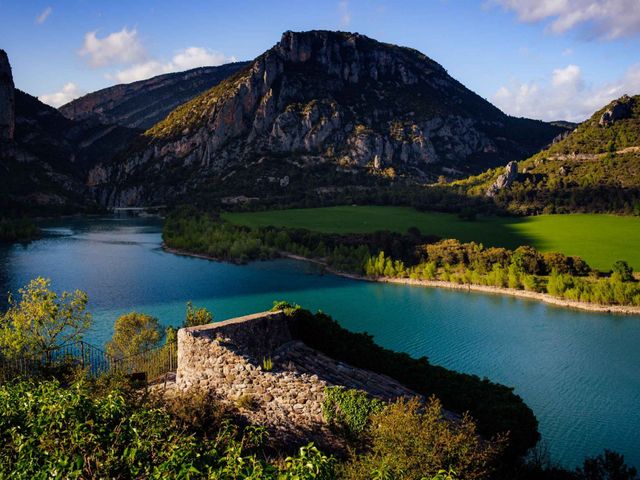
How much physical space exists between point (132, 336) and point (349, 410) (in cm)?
2201

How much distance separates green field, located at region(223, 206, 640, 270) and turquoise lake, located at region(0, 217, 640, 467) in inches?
Result: 875

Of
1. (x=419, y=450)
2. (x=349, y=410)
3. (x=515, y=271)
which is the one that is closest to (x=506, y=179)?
(x=515, y=271)

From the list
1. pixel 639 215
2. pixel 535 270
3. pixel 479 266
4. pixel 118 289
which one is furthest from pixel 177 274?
pixel 639 215

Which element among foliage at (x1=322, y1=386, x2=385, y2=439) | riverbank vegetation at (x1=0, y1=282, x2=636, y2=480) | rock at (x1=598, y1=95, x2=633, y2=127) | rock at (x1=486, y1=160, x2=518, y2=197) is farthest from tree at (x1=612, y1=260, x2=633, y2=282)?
rock at (x1=598, y1=95, x2=633, y2=127)

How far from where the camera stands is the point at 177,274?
263 ft

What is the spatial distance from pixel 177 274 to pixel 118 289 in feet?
42.2

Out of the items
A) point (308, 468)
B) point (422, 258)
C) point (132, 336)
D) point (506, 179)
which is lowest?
point (132, 336)

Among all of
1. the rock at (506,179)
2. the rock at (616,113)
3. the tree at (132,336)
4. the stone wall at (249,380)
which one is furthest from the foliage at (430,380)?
the rock at (616,113)

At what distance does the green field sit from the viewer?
8323 centimetres

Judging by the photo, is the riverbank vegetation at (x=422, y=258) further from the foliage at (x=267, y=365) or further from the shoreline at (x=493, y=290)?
the foliage at (x=267, y=365)

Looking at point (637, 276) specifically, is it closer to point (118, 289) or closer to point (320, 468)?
point (118, 289)

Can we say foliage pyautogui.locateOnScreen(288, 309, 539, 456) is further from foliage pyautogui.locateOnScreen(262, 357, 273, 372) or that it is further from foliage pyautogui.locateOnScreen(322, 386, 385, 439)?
foliage pyautogui.locateOnScreen(322, 386, 385, 439)

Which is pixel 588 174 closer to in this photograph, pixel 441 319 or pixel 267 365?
Result: pixel 441 319

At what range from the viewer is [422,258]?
84.2 m
